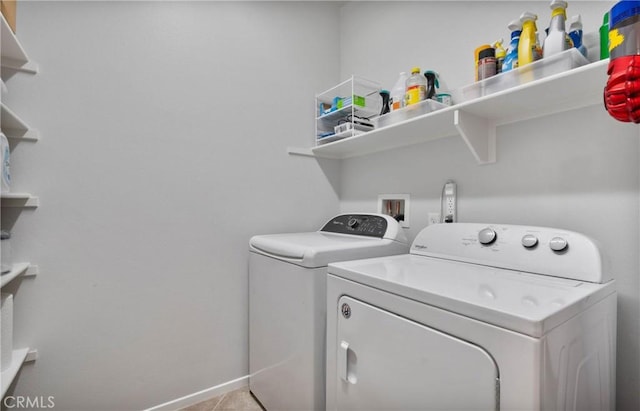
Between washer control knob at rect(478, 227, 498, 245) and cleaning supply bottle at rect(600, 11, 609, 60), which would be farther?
washer control knob at rect(478, 227, 498, 245)

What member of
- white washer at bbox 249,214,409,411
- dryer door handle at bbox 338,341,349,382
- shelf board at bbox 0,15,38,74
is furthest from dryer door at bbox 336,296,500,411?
shelf board at bbox 0,15,38,74

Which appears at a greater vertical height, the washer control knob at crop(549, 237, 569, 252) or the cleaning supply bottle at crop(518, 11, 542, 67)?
the cleaning supply bottle at crop(518, 11, 542, 67)

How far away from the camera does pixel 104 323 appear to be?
150 centimetres

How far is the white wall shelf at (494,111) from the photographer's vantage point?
0.99 meters

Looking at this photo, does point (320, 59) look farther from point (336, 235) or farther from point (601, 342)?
point (601, 342)

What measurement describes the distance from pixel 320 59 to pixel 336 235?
1.31 m

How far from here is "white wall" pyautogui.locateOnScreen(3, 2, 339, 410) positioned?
139cm

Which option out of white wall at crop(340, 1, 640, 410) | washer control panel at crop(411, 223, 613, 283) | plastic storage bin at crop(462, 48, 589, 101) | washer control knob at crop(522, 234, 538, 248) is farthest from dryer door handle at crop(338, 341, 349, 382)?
plastic storage bin at crop(462, 48, 589, 101)

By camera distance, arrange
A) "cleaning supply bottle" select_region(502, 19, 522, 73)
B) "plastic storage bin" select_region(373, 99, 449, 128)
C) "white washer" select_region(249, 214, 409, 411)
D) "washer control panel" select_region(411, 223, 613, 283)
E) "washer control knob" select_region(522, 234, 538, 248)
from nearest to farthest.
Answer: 1. "washer control panel" select_region(411, 223, 613, 283)
2. "washer control knob" select_region(522, 234, 538, 248)
3. "cleaning supply bottle" select_region(502, 19, 522, 73)
4. "white washer" select_region(249, 214, 409, 411)
5. "plastic storage bin" select_region(373, 99, 449, 128)

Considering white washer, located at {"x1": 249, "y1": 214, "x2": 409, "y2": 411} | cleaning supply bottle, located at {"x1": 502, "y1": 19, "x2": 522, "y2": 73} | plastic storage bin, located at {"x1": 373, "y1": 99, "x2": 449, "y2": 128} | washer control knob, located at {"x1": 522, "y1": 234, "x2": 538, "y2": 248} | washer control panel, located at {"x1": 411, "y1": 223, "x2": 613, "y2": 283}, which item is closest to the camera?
washer control panel, located at {"x1": 411, "y1": 223, "x2": 613, "y2": 283}

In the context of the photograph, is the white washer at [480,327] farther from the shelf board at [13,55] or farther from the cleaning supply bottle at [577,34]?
the shelf board at [13,55]

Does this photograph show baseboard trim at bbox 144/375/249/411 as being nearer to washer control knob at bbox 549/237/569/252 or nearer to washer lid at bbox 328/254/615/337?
washer lid at bbox 328/254/615/337

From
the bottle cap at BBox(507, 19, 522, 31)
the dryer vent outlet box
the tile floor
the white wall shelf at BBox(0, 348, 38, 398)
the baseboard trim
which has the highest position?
the bottle cap at BBox(507, 19, 522, 31)

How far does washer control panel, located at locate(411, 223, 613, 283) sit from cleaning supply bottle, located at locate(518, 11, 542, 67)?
2.00ft
